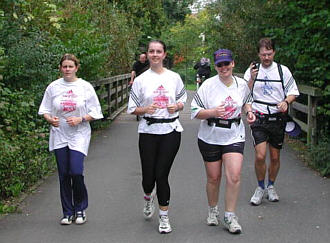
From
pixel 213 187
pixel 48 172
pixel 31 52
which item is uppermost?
pixel 31 52

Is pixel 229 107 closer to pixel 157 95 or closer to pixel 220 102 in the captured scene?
pixel 220 102

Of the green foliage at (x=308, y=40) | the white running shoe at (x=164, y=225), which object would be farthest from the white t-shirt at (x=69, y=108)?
the green foliage at (x=308, y=40)

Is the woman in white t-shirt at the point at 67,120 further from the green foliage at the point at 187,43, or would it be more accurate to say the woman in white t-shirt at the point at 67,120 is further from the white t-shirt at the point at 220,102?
the green foliage at the point at 187,43

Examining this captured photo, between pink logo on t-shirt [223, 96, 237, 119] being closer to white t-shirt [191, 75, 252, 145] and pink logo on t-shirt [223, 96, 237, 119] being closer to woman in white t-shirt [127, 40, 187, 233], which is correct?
white t-shirt [191, 75, 252, 145]

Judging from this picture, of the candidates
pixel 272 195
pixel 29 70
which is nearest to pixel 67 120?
pixel 272 195

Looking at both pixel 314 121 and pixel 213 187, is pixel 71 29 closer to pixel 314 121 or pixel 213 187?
pixel 314 121

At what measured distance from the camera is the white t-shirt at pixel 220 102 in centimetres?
585

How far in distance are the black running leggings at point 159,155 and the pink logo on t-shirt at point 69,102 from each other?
0.79 meters

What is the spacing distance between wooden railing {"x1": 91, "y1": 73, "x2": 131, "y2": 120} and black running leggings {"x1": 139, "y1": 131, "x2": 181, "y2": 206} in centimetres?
785

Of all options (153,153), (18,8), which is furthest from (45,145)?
(153,153)

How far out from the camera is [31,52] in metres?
8.91

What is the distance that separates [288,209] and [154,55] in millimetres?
2420

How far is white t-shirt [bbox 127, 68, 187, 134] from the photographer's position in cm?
Result: 587

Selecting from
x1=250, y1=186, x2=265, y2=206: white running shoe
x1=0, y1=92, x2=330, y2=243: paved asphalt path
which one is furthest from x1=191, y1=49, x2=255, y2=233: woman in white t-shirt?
x1=250, y1=186, x2=265, y2=206: white running shoe
